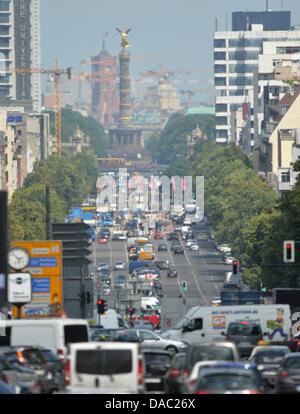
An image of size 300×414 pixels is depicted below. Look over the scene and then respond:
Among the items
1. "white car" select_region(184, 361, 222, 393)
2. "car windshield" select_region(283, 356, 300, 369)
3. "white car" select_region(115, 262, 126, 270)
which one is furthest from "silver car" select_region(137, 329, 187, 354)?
"white car" select_region(115, 262, 126, 270)

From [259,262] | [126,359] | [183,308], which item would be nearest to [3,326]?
[126,359]

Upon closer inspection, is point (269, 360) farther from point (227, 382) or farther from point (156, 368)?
point (227, 382)

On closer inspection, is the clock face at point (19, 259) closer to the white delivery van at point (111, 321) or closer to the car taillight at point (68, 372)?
the car taillight at point (68, 372)

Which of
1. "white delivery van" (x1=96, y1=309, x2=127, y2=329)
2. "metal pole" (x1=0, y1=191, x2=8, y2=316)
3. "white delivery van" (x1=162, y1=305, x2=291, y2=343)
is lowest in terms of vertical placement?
"white delivery van" (x1=96, y1=309, x2=127, y2=329)

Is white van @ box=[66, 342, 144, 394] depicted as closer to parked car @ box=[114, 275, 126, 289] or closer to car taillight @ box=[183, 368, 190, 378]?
car taillight @ box=[183, 368, 190, 378]

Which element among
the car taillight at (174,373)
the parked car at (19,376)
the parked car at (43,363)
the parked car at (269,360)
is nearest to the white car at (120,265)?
the parked car at (269,360)

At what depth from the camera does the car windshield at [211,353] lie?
51.9m

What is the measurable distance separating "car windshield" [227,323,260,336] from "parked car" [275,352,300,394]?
22.7 m

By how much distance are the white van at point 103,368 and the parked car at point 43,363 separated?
323 centimetres

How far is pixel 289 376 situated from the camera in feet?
162

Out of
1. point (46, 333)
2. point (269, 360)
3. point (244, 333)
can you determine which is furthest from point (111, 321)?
point (269, 360)

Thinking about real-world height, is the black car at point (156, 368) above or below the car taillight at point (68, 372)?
below

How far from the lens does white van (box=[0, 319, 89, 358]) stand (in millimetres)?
58250
